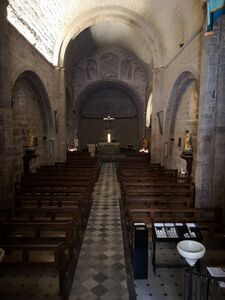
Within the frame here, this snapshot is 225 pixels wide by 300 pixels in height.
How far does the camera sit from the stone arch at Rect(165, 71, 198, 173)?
9.44 meters

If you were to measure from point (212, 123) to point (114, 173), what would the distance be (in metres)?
8.46

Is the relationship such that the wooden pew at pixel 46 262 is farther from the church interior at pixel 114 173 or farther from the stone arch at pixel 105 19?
the stone arch at pixel 105 19

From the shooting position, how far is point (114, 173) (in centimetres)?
1432

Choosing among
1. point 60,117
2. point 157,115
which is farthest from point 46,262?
point 157,115

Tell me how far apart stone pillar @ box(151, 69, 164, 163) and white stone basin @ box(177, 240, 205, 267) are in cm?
949

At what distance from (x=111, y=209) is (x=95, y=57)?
14793 millimetres

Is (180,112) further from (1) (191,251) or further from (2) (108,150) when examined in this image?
(2) (108,150)

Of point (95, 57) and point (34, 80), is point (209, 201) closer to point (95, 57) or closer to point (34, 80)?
point (34, 80)

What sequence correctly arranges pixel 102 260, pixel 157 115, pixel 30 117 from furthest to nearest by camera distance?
pixel 157 115 → pixel 30 117 → pixel 102 260

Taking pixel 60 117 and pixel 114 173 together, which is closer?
pixel 60 117

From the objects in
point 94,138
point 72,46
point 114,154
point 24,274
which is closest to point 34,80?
point 72,46

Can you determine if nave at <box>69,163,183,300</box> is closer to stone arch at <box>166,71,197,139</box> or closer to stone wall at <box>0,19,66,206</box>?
stone wall at <box>0,19,66,206</box>

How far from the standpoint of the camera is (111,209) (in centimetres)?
809

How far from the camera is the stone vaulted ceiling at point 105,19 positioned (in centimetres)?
888
